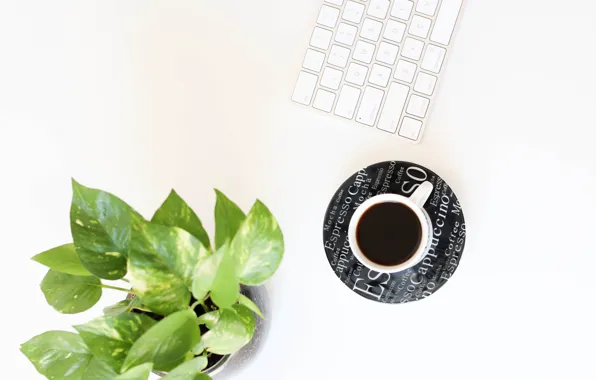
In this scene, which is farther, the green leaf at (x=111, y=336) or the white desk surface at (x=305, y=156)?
the white desk surface at (x=305, y=156)

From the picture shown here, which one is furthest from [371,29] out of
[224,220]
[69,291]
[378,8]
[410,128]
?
[69,291]

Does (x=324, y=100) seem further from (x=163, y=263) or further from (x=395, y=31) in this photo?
(x=163, y=263)

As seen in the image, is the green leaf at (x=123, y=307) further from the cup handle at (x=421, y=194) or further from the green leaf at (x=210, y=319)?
the cup handle at (x=421, y=194)

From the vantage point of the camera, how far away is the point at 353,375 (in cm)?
83

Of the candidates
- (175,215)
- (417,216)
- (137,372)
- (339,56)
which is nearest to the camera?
(137,372)

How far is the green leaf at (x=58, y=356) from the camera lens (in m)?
0.58

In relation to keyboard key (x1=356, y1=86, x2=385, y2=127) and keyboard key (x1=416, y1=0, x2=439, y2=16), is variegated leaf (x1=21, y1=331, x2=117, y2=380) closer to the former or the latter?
keyboard key (x1=356, y1=86, x2=385, y2=127)

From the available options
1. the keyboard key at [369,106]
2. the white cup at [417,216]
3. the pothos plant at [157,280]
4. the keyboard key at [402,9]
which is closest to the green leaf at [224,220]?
the pothos plant at [157,280]

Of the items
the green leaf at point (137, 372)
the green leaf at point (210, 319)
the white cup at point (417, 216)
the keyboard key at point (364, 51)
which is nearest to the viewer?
the green leaf at point (137, 372)

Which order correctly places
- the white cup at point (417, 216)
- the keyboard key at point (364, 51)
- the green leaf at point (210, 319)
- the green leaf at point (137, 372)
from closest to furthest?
1. the green leaf at point (137, 372)
2. the green leaf at point (210, 319)
3. the white cup at point (417, 216)
4. the keyboard key at point (364, 51)

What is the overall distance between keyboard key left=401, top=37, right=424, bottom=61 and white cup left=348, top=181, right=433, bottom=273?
195 mm

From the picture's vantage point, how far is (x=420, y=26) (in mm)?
832

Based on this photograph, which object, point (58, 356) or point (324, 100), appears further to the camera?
point (324, 100)

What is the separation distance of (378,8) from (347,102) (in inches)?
5.7
